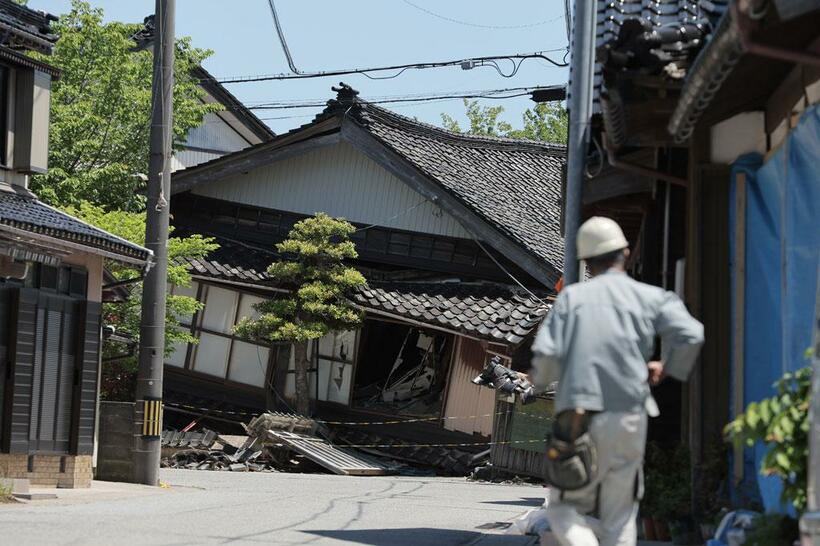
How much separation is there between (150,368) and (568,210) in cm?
945

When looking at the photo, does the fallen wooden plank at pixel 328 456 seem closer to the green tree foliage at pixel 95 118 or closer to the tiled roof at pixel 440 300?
the tiled roof at pixel 440 300

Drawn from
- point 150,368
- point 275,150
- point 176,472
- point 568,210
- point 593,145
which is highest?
point 275,150

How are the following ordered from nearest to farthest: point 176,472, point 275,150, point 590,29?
point 590,29 → point 176,472 → point 275,150

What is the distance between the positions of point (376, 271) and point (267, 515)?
17.1m

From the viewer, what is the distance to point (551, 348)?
660 cm

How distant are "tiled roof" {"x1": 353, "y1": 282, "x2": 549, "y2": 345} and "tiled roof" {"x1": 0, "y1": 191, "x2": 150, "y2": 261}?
30.0 feet

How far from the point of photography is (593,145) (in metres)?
13.4

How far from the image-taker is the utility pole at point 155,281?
19.1 meters

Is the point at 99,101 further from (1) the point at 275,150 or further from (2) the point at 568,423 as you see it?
(2) the point at 568,423

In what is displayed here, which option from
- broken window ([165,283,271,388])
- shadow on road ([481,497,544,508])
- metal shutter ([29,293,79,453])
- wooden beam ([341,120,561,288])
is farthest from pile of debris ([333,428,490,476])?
metal shutter ([29,293,79,453])

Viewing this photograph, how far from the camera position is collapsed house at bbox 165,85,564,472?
2731 centimetres

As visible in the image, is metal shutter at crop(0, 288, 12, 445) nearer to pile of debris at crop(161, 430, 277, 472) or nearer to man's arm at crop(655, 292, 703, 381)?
pile of debris at crop(161, 430, 277, 472)

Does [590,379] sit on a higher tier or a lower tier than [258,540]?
higher

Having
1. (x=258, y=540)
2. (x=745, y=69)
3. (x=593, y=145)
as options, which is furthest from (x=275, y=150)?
(x=745, y=69)
